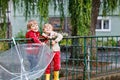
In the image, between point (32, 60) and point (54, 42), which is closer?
point (32, 60)

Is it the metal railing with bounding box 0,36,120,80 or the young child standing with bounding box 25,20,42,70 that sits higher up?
the young child standing with bounding box 25,20,42,70

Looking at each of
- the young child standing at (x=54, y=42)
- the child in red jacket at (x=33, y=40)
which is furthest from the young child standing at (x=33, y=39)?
the young child standing at (x=54, y=42)

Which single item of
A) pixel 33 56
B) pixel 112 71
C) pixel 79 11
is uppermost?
pixel 79 11

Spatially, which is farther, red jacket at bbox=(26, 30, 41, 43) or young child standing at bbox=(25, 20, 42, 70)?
red jacket at bbox=(26, 30, 41, 43)

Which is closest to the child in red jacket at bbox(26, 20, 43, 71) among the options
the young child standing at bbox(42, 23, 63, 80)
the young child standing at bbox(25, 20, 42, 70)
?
the young child standing at bbox(25, 20, 42, 70)

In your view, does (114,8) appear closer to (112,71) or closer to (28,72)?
(112,71)

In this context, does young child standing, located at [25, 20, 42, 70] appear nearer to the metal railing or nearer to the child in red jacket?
the child in red jacket

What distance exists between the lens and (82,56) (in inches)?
416

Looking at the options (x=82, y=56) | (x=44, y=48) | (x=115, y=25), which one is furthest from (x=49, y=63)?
(x=115, y=25)

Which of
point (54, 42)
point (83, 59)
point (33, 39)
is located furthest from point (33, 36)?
point (83, 59)

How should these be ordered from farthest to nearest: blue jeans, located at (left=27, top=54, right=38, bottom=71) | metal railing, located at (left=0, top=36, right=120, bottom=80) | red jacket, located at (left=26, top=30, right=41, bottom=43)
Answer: metal railing, located at (left=0, top=36, right=120, bottom=80), red jacket, located at (left=26, top=30, right=41, bottom=43), blue jeans, located at (left=27, top=54, right=38, bottom=71)

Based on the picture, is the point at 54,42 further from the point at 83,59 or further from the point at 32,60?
the point at 83,59

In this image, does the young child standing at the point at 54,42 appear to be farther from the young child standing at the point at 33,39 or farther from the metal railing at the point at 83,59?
the metal railing at the point at 83,59

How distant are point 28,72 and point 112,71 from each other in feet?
12.8
